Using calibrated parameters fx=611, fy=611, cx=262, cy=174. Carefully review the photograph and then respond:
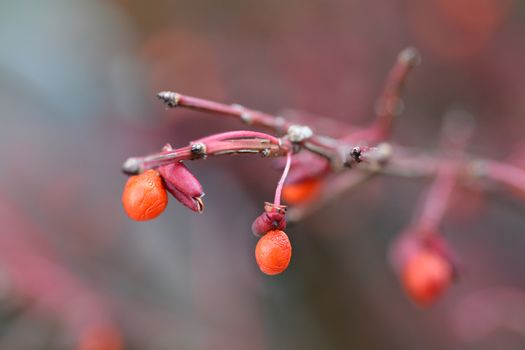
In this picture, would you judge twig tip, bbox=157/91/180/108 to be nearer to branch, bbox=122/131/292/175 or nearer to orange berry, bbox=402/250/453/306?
branch, bbox=122/131/292/175

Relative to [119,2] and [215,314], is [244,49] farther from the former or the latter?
[215,314]

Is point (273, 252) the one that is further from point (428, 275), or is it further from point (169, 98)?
point (428, 275)

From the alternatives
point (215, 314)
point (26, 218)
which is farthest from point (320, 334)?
point (26, 218)

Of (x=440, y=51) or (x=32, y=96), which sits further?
A: (x=32, y=96)

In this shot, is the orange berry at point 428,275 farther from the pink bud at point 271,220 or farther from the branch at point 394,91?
the pink bud at point 271,220

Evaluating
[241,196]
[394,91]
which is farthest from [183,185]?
[241,196]

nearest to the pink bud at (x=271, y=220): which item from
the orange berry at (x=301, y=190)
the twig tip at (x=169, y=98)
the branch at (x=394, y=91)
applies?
the twig tip at (x=169, y=98)

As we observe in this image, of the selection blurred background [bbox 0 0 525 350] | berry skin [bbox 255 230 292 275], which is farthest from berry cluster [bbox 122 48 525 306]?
blurred background [bbox 0 0 525 350]

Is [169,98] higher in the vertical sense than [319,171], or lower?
lower
